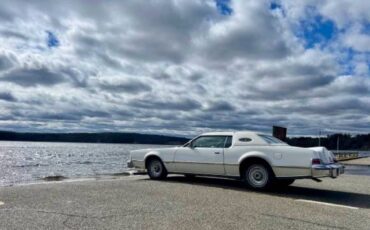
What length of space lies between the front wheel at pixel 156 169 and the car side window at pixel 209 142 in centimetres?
127

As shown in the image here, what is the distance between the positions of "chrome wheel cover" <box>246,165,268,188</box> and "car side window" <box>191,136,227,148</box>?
3.66 feet

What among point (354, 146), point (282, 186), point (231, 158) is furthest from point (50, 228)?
point (354, 146)

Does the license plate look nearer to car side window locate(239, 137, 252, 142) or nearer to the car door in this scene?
car side window locate(239, 137, 252, 142)

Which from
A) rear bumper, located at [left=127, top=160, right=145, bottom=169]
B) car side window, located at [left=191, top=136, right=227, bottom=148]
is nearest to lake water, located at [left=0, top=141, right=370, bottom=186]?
rear bumper, located at [left=127, top=160, right=145, bottom=169]

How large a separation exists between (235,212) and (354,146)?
121355 millimetres

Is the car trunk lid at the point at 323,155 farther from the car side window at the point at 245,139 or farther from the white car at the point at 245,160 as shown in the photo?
the car side window at the point at 245,139

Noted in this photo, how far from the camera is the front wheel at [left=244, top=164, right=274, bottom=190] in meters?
9.80

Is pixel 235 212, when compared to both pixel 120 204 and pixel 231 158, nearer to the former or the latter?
pixel 120 204

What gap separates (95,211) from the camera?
6836mm

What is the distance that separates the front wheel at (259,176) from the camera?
9.80 m

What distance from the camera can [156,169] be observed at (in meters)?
12.2

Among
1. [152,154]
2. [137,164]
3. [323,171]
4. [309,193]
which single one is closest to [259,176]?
[309,193]

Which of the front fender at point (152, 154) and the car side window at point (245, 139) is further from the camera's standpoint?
the front fender at point (152, 154)

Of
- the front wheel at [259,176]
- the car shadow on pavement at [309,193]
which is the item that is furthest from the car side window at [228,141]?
the car shadow on pavement at [309,193]
